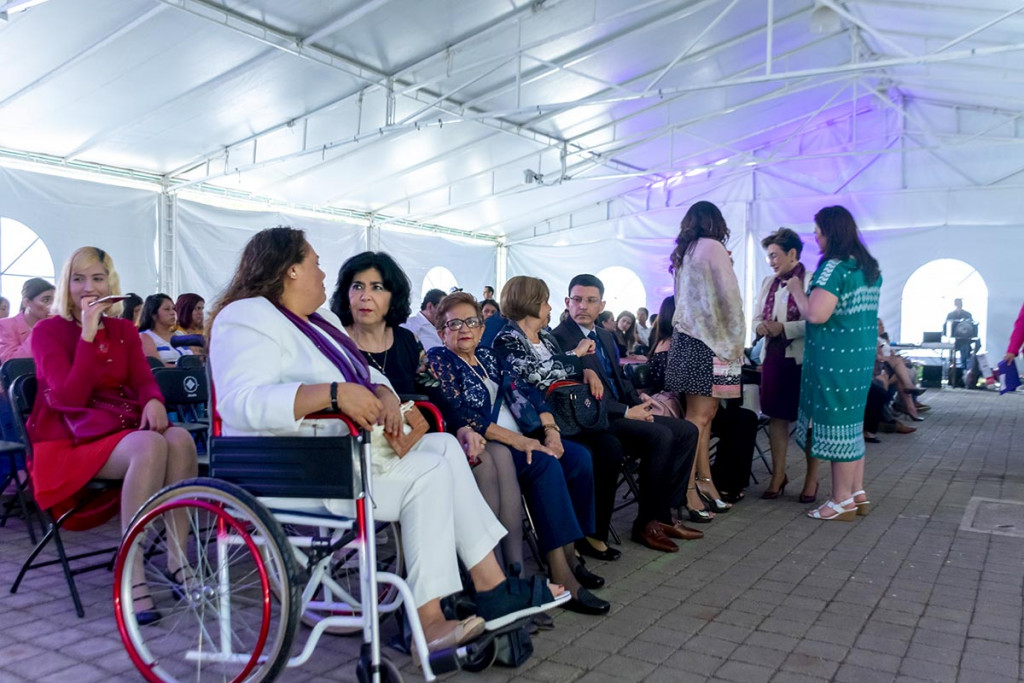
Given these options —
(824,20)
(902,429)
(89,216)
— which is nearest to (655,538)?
(902,429)

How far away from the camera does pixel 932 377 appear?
14.6m

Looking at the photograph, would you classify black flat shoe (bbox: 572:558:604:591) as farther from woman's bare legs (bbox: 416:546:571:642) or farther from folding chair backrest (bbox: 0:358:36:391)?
folding chair backrest (bbox: 0:358:36:391)

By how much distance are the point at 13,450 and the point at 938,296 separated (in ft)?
51.6

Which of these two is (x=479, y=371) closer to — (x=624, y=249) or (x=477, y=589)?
(x=477, y=589)

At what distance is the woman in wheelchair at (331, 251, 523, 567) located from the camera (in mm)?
2910

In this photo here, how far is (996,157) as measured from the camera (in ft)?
48.0

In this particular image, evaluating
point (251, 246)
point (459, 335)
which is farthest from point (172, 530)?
point (459, 335)

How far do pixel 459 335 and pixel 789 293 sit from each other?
2.49 meters

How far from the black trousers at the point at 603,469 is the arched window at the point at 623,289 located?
14333mm

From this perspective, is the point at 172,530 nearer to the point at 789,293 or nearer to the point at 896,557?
the point at 896,557

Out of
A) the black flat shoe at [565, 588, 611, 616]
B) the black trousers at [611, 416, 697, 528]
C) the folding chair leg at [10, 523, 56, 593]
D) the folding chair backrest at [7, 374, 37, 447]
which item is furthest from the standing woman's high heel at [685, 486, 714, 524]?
the folding chair backrest at [7, 374, 37, 447]

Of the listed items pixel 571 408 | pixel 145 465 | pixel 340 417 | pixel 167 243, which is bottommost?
pixel 145 465

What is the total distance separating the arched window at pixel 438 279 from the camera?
16656 mm

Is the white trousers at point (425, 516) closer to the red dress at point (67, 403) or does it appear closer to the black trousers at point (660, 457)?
the red dress at point (67, 403)
